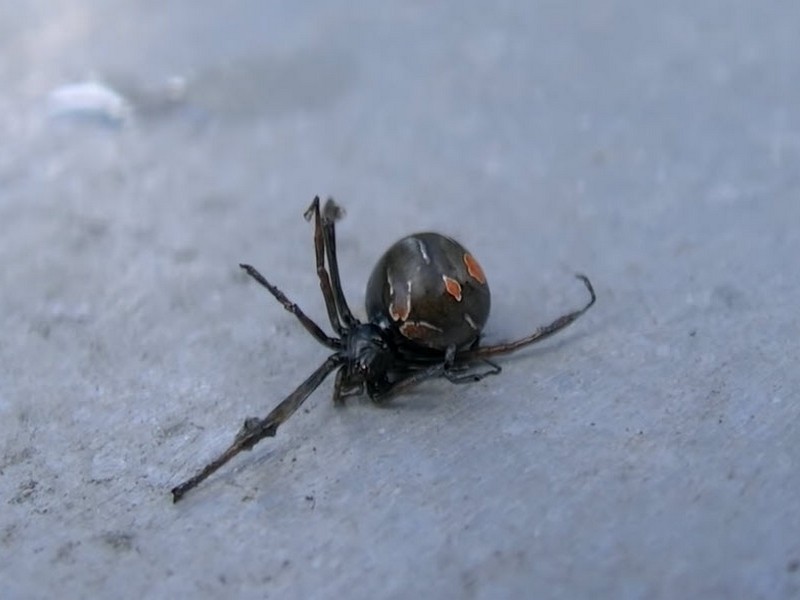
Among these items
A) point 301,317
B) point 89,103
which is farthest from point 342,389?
point 89,103

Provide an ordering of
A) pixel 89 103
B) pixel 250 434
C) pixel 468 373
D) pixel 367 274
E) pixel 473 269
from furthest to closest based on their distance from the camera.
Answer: pixel 89 103 < pixel 367 274 < pixel 468 373 < pixel 473 269 < pixel 250 434

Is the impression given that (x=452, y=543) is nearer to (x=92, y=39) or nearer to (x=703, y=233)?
(x=703, y=233)

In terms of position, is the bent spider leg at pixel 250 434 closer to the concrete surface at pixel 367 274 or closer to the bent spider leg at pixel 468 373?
the concrete surface at pixel 367 274

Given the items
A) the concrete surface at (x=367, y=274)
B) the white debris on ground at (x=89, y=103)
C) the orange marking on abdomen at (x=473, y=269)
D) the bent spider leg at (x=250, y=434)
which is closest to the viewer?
the concrete surface at (x=367, y=274)

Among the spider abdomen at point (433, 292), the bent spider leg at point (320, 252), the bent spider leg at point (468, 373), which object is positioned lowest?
the bent spider leg at point (468, 373)

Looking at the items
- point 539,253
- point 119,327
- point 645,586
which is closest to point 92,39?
point 119,327

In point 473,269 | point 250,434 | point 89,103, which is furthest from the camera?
point 89,103

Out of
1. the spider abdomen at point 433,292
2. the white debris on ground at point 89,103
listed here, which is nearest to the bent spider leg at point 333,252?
the spider abdomen at point 433,292

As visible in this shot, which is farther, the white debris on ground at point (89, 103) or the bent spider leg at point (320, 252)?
the white debris on ground at point (89, 103)

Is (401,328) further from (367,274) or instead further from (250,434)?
(367,274)
